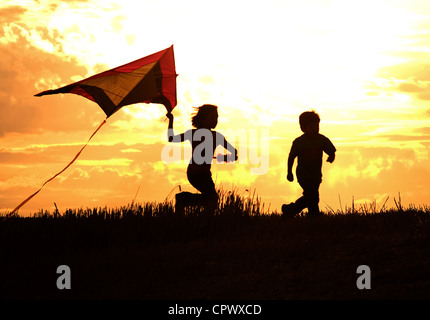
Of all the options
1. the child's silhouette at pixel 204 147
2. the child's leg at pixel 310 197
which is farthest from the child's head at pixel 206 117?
the child's leg at pixel 310 197

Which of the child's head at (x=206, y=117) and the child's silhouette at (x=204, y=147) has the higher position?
the child's head at (x=206, y=117)

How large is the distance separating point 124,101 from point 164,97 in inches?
32.0

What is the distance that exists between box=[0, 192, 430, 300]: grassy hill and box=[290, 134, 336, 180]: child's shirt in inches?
32.8

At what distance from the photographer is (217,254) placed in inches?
302

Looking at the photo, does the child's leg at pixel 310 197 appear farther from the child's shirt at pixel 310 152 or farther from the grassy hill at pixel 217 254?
the grassy hill at pixel 217 254

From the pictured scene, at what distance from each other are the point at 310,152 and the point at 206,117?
1.98 metres

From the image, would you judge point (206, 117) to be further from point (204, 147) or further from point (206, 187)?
point (206, 187)

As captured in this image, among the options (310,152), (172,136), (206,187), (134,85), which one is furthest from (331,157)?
(134,85)

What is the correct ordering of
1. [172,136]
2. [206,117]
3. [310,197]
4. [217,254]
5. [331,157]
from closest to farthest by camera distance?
[217,254]
[172,136]
[206,117]
[310,197]
[331,157]

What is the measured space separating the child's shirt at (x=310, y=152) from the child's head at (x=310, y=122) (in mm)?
122

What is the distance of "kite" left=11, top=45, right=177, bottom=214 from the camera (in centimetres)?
1037

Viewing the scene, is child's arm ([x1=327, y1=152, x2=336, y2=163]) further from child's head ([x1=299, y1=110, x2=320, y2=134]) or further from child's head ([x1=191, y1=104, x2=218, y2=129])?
child's head ([x1=191, y1=104, x2=218, y2=129])

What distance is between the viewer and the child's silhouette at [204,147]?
10133 mm
